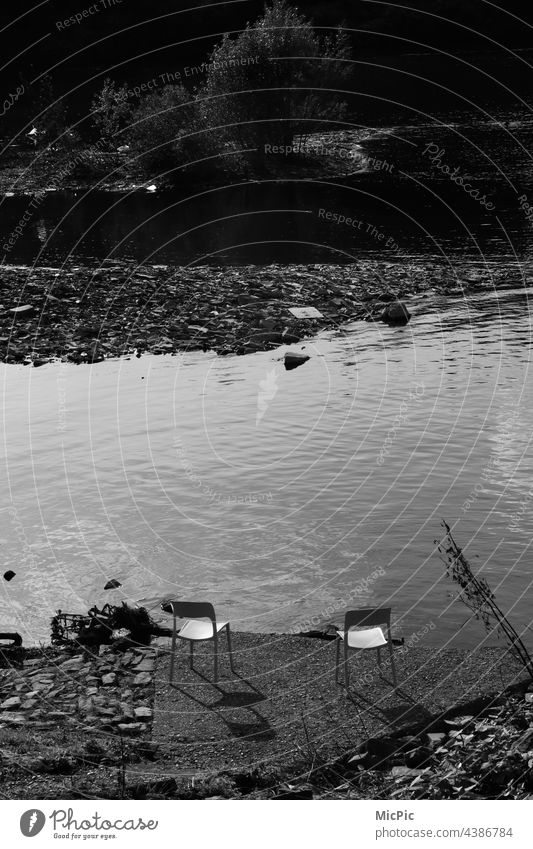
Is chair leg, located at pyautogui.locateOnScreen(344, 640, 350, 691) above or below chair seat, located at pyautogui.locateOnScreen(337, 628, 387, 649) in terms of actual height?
below

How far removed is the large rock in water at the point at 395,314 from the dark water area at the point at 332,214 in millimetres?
10496

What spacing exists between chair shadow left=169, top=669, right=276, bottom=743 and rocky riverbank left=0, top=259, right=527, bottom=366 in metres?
23.3

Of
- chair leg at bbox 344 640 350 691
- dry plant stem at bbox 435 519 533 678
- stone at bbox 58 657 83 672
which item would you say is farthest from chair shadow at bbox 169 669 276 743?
dry plant stem at bbox 435 519 533 678

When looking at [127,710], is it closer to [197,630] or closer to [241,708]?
[241,708]

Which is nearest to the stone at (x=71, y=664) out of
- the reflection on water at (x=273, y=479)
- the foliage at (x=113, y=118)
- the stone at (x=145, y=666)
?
the stone at (x=145, y=666)

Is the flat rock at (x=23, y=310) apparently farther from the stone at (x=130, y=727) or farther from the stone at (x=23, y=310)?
the stone at (x=130, y=727)

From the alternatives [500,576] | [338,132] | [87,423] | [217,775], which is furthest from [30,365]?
[338,132]

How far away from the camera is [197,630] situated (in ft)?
65.1

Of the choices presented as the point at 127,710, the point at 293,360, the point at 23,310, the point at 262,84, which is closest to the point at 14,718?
the point at 127,710

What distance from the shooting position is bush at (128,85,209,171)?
83000mm

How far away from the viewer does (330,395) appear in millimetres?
36219

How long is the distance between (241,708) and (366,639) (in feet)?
8.26

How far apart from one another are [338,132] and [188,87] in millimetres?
32810

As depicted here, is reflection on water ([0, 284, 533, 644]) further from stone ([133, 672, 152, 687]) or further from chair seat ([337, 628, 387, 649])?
stone ([133, 672, 152, 687])
